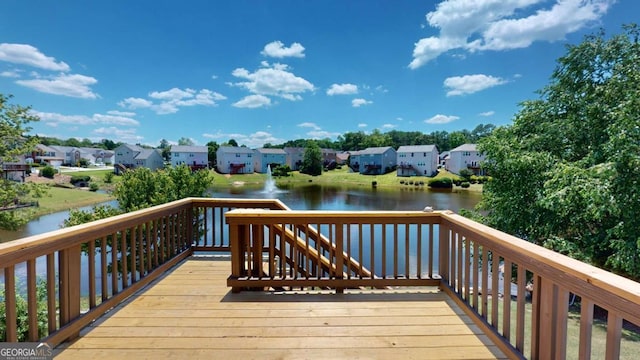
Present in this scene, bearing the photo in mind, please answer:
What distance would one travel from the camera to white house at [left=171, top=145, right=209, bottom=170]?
182ft

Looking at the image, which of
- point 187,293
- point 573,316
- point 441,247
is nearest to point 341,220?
point 441,247

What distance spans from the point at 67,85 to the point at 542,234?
1375 inches

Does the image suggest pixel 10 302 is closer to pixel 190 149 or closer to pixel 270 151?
pixel 190 149

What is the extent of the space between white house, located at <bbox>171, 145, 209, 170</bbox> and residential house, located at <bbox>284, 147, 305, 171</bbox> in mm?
15502

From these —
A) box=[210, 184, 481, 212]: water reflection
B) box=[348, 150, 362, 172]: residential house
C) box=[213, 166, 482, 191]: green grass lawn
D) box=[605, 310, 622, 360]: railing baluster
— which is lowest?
box=[210, 184, 481, 212]: water reflection

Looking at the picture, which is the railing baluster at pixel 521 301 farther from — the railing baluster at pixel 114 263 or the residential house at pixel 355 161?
the residential house at pixel 355 161

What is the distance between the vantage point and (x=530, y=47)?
16.3m

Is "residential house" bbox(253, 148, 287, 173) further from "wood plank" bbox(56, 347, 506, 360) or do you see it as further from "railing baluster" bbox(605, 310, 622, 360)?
"railing baluster" bbox(605, 310, 622, 360)

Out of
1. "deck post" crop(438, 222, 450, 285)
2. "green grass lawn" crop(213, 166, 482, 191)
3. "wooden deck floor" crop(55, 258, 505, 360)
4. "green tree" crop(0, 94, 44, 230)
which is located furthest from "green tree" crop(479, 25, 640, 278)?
"green grass lawn" crop(213, 166, 482, 191)

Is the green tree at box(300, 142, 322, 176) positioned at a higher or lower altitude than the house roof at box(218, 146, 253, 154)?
lower

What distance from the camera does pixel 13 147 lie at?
10.6 metres

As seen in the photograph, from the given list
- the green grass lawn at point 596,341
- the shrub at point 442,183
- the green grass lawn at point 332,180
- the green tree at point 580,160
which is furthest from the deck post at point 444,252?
the shrub at point 442,183

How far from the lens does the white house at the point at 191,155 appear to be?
5553 cm

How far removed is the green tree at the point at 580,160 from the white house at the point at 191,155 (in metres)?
53.0
